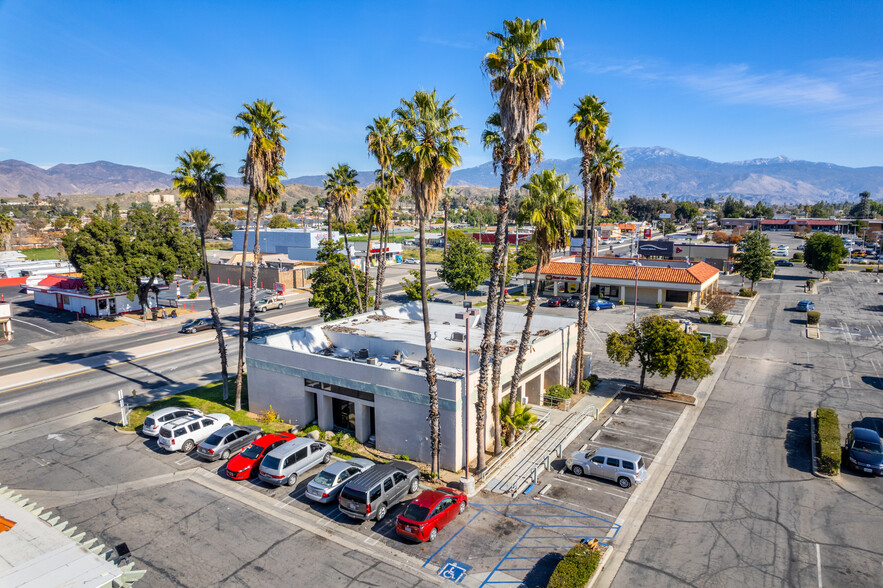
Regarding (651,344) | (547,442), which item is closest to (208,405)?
(547,442)

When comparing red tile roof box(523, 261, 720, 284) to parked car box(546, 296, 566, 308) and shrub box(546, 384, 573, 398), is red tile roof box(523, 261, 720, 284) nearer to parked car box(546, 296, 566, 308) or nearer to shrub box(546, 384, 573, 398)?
parked car box(546, 296, 566, 308)

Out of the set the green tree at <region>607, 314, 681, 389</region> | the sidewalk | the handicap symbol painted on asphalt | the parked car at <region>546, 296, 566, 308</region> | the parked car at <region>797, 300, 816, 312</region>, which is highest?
the green tree at <region>607, 314, 681, 389</region>

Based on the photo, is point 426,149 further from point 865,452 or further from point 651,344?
point 865,452

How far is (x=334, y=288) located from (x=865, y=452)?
3398 cm

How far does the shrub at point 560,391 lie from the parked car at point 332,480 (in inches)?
539

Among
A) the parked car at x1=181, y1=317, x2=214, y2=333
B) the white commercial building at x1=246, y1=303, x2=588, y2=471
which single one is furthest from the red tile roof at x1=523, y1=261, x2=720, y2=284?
the parked car at x1=181, y1=317, x2=214, y2=333

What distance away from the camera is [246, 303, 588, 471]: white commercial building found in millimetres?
24703

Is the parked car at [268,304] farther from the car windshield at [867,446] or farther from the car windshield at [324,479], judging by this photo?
the car windshield at [867,446]

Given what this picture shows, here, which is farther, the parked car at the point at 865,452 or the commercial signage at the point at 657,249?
the commercial signage at the point at 657,249

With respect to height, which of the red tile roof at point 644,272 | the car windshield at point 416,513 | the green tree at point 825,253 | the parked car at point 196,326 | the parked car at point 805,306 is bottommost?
the car windshield at point 416,513

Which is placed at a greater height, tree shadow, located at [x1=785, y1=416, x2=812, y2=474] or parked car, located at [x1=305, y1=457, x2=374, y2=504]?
parked car, located at [x1=305, y1=457, x2=374, y2=504]

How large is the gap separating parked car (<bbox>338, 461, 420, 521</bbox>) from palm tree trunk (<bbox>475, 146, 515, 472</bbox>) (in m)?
3.73

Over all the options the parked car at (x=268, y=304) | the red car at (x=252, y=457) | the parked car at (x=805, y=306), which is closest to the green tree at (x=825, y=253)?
the parked car at (x=805, y=306)

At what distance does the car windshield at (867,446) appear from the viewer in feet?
80.8
